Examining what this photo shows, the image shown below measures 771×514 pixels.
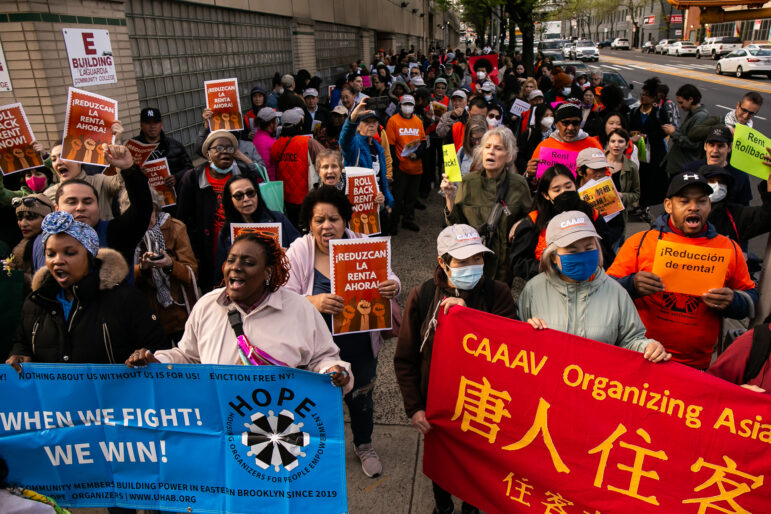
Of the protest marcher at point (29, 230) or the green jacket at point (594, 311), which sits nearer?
the green jacket at point (594, 311)

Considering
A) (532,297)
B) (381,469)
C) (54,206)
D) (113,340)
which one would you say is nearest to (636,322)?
(532,297)

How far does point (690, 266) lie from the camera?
3188mm

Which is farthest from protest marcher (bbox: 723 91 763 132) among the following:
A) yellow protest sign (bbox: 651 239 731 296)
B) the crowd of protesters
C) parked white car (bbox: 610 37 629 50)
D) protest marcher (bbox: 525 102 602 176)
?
parked white car (bbox: 610 37 629 50)

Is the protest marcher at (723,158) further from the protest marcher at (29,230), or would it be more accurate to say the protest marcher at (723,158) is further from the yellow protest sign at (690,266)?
the protest marcher at (29,230)

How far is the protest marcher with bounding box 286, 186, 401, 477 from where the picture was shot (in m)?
3.44

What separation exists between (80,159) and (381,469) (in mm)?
3057

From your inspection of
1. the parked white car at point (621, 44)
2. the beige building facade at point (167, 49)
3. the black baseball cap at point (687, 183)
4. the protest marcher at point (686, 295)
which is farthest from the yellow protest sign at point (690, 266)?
the parked white car at point (621, 44)

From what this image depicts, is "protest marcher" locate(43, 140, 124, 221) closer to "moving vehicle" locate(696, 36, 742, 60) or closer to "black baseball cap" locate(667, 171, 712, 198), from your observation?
"black baseball cap" locate(667, 171, 712, 198)

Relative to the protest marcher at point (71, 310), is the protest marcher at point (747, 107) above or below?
above

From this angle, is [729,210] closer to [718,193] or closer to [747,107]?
[718,193]

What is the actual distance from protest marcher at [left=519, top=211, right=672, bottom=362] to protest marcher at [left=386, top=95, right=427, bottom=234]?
17.4ft

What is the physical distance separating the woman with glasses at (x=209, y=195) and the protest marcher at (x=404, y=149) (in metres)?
3.59

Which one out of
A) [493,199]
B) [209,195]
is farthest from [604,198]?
[209,195]

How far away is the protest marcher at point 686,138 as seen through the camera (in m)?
7.19
